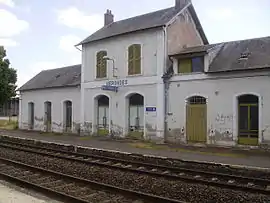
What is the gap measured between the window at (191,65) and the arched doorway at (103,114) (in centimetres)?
612

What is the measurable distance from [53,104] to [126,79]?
→ 8675 mm

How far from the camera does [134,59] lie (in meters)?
20.3

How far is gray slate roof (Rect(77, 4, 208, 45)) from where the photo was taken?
1989cm

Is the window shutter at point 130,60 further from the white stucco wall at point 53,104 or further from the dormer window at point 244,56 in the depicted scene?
the dormer window at point 244,56

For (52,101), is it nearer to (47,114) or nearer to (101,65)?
(47,114)

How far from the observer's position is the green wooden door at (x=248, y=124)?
623 inches

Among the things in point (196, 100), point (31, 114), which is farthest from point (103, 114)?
point (31, 114)

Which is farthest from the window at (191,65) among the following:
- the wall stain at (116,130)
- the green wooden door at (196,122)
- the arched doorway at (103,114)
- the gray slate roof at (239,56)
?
the arched doorway at (103,114)

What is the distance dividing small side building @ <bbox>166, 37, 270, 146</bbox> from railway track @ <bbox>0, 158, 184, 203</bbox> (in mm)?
9564

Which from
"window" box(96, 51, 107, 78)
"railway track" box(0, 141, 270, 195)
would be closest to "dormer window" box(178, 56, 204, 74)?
"window" box(96, 51, 107, 78)

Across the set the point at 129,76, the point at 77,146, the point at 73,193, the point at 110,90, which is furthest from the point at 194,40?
the point at 73,193

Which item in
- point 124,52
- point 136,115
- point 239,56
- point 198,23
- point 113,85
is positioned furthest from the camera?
point 198,23

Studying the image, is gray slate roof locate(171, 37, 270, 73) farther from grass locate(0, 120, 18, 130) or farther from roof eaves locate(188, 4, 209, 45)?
grass locate(0, 120, 18, 130)

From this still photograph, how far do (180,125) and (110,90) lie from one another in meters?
5.31
